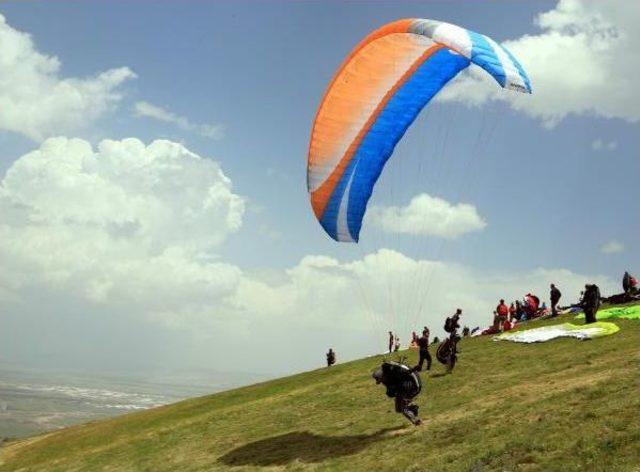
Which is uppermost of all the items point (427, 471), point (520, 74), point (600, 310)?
point (520, 74)

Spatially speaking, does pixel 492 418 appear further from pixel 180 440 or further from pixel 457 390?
pixel 180 440

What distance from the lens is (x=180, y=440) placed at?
25.5 meters

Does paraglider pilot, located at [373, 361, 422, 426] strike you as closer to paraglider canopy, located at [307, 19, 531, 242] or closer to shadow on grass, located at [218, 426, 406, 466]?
shadow on grass, located at [218, 426, 406, 466]

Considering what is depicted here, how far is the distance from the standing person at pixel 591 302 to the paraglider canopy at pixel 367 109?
551 inches

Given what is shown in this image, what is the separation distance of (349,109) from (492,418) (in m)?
10.4

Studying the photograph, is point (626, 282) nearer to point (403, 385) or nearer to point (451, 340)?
point (451, 340)

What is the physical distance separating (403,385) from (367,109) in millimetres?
8803

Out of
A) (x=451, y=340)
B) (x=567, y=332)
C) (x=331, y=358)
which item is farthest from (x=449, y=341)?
(x=331, y=358)

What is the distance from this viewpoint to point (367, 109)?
19.1m

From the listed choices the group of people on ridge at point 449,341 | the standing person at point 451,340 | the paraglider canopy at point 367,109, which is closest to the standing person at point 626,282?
the group of people on ridge at point 449,341

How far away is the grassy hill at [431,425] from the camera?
12477mm

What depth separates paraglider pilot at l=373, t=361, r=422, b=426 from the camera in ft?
55.5

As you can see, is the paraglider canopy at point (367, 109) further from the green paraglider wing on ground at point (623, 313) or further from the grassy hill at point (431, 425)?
the green paraglider wing on ground at point (623, 313)

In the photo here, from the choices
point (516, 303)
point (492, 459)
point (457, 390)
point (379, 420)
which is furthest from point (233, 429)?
point (516, 303)
